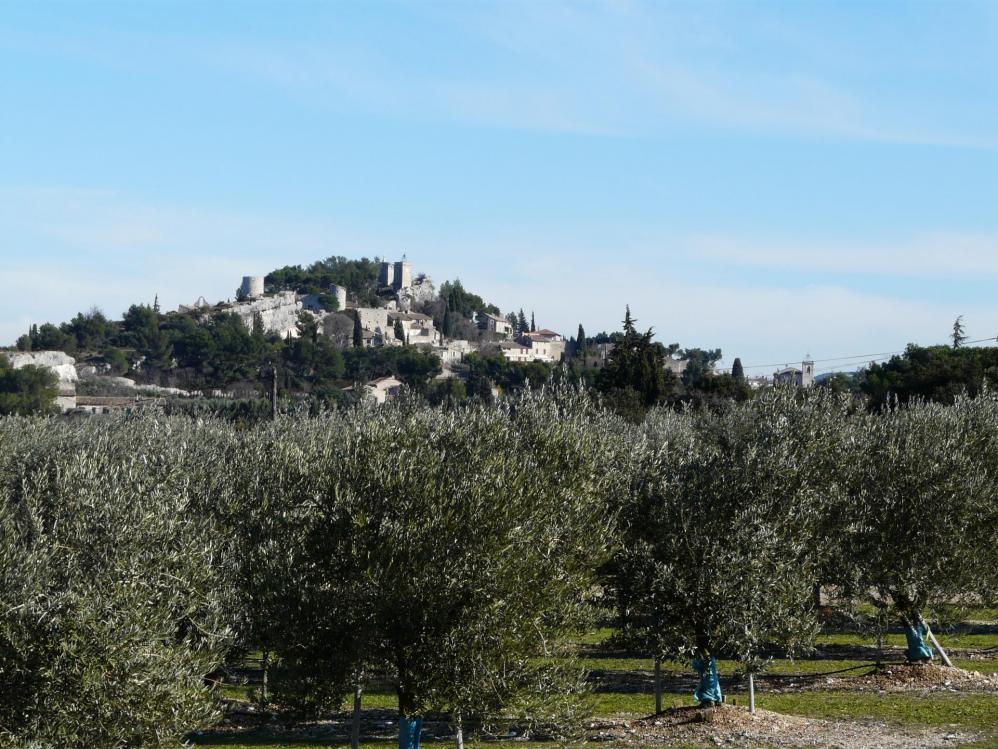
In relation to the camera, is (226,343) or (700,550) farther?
(226,343)

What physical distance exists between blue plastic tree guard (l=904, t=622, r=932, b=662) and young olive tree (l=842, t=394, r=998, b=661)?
369mm

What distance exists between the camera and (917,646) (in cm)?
2666

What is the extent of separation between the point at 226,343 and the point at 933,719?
132775 mm

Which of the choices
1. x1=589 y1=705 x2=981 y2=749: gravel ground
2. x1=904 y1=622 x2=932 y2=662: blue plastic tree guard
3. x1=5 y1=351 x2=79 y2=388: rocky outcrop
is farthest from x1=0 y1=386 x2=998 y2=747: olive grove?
x1=5 y1=351 x2=79 y2=388: rocky outcrop

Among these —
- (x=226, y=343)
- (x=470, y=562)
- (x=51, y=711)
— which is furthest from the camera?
(x=226, y=343)

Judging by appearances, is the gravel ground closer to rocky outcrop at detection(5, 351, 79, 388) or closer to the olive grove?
the olive grove

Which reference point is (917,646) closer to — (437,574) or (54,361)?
(437,574)

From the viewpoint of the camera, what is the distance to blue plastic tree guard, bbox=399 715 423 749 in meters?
17.7

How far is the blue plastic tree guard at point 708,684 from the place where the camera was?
23.0 meters

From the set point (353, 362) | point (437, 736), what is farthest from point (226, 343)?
point (437, 736)

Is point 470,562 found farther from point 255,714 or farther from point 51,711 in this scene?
point 255,714

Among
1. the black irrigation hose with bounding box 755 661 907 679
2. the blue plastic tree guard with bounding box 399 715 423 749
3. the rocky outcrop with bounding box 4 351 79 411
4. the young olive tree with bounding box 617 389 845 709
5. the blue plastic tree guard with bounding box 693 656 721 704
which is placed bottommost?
the black irrigation hose with bounding box 755 661 907 679

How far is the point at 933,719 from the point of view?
2216cm

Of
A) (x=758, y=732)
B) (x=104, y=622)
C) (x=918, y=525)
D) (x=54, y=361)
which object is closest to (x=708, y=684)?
(x=758, y=732)
